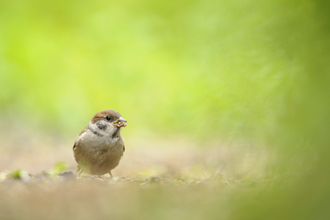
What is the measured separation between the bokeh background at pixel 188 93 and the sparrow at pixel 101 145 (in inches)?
26.4

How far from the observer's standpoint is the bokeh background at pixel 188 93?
1.62m

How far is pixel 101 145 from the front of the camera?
142 inches

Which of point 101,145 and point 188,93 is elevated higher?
point 188,93

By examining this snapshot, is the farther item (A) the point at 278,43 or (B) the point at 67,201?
(A) the point at 278,43

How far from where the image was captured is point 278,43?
8.48 ft

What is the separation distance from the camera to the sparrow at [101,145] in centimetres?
361

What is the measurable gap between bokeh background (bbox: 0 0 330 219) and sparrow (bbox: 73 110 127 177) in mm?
670

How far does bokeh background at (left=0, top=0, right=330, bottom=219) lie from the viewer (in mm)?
1623

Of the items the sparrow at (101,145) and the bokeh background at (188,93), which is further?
the sparrow at (101,145)

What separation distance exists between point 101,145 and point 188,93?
2404mm

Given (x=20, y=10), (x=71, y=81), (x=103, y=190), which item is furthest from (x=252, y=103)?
(x=20, y=10)

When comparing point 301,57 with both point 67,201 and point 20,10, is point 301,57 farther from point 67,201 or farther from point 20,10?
point 20,10

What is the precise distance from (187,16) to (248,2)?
2872 millimetres

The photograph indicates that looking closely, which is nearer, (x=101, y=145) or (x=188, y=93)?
(x=101, y=145)
